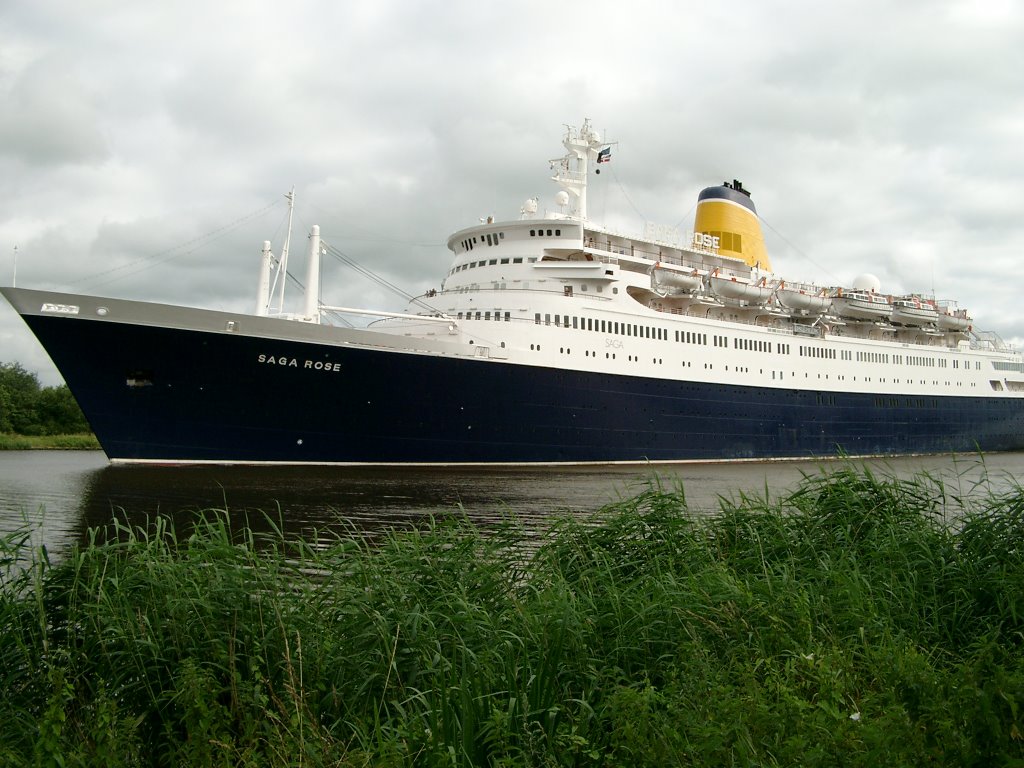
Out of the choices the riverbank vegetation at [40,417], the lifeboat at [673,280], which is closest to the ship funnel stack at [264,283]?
the lifeboat at [673,280]

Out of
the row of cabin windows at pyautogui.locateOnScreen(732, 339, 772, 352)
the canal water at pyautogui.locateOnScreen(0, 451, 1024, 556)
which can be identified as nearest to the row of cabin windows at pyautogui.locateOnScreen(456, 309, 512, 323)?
the canal water at pyautogui.locateOnScreen(0, 451, 1024, 556)

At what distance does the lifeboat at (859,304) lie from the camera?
38125mm

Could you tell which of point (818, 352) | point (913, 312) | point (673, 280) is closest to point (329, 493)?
point (673, 280)

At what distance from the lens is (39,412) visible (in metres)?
57.4

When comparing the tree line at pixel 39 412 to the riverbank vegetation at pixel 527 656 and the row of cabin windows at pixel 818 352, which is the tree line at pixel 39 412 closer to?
the row of cabin windows at pixel 818 352

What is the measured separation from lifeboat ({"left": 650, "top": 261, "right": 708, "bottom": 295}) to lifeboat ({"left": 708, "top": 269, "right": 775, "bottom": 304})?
99 cm

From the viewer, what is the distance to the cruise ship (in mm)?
20797

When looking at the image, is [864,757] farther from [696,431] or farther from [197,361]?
[696,431]

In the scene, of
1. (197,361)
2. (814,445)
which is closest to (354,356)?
(197,361)

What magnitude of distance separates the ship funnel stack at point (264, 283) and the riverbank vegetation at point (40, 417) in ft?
119

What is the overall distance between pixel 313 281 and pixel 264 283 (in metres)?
1.57

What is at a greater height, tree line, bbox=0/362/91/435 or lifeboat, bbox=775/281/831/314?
lifeboat, bbox=775/281/831/314

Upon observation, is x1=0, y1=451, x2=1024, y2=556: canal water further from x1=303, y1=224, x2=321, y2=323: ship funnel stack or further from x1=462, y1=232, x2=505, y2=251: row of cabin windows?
x1=462, y1=232, x2=505, y2=251: row of cabin windows

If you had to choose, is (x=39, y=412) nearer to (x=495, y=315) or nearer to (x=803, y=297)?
(x=495, y=315)
